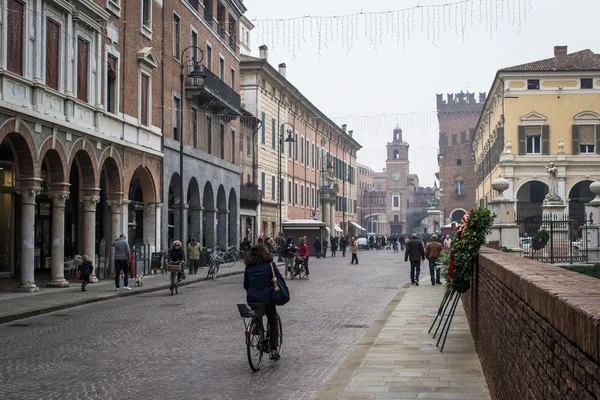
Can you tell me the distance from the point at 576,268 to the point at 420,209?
12473 centimetres

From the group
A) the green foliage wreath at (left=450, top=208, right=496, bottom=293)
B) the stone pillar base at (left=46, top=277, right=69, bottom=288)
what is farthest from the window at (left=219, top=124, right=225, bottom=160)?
the green foliage wreath at (left=450, top=208, right=496, bottom=293)

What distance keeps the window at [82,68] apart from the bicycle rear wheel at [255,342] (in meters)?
16.5

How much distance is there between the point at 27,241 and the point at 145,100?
11461mm

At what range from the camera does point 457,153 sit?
104188 millimetres

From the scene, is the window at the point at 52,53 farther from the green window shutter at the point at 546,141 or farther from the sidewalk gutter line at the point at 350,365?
the green window shutter at the point at 546,141

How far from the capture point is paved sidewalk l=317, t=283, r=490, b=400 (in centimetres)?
788

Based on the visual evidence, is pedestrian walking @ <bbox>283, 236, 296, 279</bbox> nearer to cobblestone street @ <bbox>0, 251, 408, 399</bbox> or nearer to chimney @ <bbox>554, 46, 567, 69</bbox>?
cobblestone street @ <bbox>0, 251, 408, 399</bbox>

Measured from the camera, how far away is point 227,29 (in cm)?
4322

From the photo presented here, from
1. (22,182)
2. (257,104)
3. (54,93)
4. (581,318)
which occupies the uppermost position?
(257,104)

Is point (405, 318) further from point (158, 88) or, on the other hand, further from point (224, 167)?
point (224, 167)

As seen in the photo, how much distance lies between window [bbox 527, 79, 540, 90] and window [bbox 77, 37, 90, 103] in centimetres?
3809

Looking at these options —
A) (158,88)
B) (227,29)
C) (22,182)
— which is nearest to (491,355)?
(22,182)

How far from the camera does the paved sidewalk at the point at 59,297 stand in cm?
1642

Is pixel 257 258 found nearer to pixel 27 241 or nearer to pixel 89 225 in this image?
pixel 27 241
